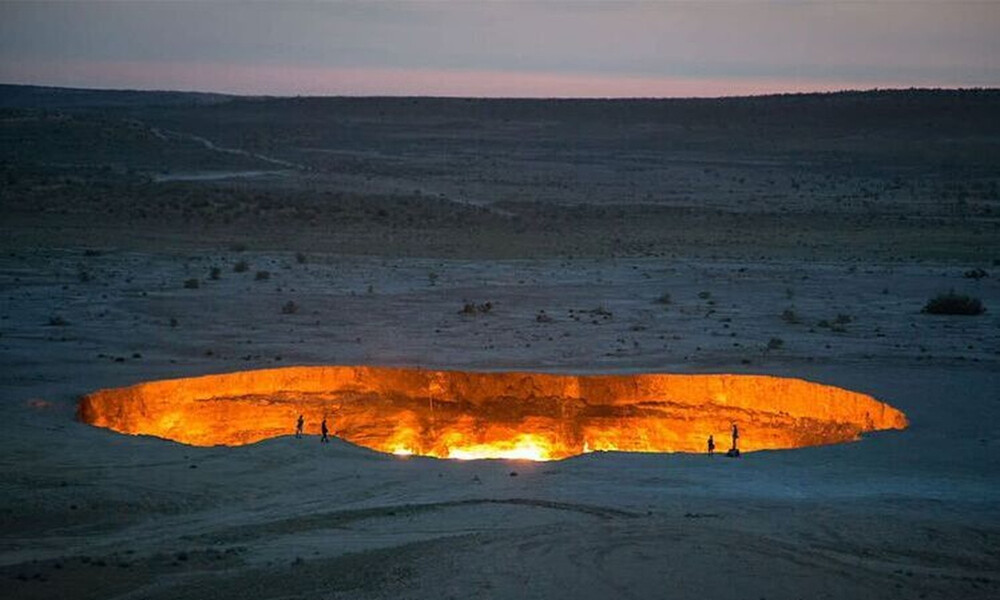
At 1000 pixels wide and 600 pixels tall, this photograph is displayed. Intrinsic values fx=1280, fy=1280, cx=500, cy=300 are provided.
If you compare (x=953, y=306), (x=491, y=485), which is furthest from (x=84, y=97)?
(x=491, y=485)

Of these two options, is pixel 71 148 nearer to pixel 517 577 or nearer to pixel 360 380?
pixel 360 380

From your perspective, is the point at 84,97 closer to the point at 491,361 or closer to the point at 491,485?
the point at 491,361

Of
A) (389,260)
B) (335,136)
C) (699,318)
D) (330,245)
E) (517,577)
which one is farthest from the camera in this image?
(335,136)

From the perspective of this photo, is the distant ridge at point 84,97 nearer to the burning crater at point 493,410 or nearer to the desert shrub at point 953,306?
the desert shrub at point 953,306

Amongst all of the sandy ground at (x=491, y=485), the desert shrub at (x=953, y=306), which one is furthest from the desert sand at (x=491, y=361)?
the desert shrub at (x=953, y=306)

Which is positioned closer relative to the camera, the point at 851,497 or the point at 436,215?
the point at 851,497

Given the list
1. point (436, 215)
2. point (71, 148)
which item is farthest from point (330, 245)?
point (71, 148)
